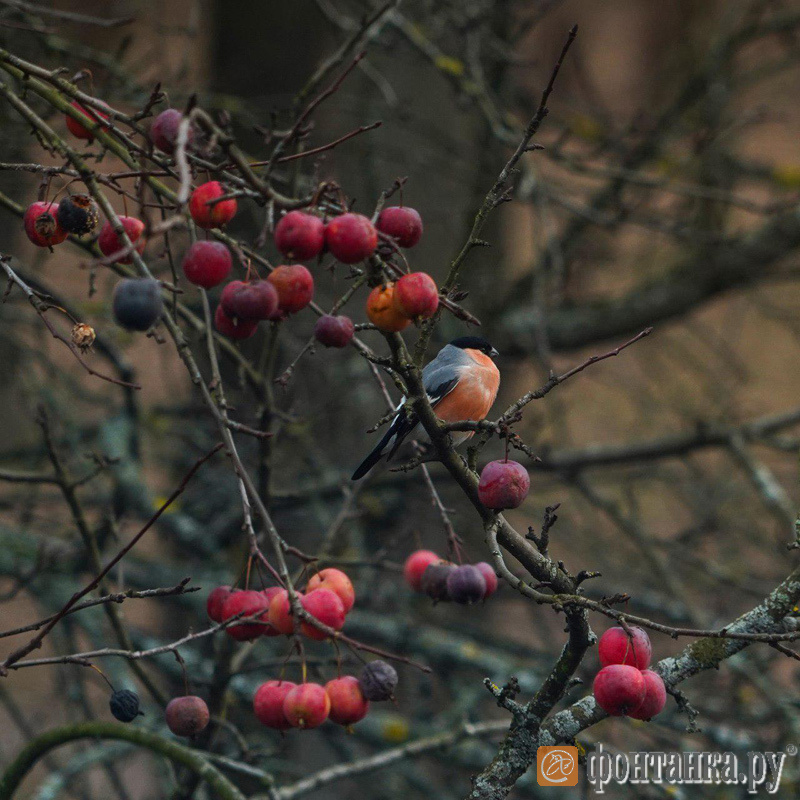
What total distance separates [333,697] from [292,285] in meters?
0.81

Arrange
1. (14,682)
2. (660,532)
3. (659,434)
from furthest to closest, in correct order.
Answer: (660,532), (14,682), (659,434)

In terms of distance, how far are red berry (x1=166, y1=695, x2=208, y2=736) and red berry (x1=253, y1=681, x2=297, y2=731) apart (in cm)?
11

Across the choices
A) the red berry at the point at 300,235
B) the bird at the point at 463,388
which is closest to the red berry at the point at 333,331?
the red berry at the point at 300,235

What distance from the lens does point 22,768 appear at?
210cm

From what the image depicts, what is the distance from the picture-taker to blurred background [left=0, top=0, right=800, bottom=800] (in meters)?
3.62

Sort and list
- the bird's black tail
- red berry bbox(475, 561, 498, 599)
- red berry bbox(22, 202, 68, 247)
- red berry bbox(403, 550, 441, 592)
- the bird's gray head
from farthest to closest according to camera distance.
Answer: the bird's gray head
the bird's black tail
red berry bbox(403, 550, 441, 592)
red berry bbox(475, 561, 498, 599)
red berry bbox(22, 202, 68, 247)

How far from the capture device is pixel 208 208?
60.2 inches

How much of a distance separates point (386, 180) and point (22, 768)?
3.66 meters

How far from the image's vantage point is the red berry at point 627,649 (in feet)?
5.82

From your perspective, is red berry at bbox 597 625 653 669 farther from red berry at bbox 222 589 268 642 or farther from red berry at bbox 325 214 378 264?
red berry at bbox 325 214 378 264

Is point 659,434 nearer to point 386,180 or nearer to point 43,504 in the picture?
point 386,180

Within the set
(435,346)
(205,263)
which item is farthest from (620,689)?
(435,346)

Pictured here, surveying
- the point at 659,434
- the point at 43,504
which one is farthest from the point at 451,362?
the point at 659,434

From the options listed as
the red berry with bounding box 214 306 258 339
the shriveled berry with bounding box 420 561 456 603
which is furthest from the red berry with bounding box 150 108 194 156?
the shriveled berry with bounding box 420 561 456 603
